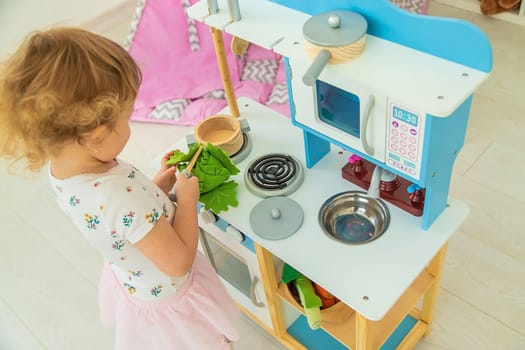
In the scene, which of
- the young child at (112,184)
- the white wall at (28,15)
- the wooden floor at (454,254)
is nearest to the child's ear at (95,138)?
the young child at (112,184)

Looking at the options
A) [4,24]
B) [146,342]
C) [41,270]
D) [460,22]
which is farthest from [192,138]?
[4,24]

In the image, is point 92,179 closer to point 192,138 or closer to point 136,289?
point 136,289

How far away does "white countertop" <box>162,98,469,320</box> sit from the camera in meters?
0.91

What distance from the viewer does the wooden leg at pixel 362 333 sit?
956mm

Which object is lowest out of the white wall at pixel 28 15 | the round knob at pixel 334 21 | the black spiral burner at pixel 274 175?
the white wall at pixel 28 15

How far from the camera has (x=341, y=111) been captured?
37.8 inches

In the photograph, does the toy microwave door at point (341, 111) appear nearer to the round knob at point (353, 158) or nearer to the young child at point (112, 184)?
the round knob at point (353, 158)

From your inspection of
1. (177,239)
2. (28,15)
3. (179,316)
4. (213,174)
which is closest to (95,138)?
(177,239)

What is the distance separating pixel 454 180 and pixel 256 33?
0.88 metres

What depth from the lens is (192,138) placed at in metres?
1.20

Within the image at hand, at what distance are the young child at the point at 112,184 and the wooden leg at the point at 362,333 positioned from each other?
26 centimetres

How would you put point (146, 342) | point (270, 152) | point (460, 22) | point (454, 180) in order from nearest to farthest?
point (460, 22) < point (146, 342) < point (270, 152) < point (454, 180)

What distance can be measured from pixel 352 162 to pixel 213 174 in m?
0.27

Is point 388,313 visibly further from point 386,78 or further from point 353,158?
point 386,78
